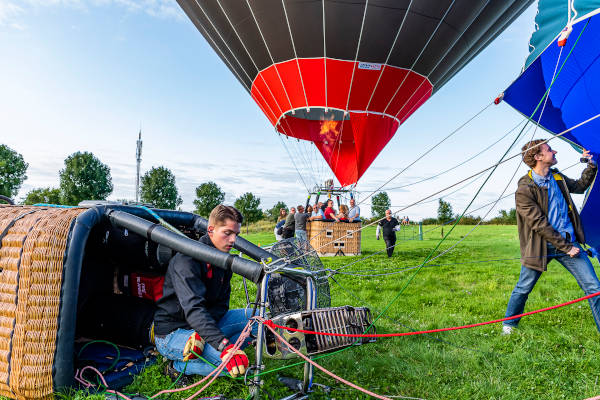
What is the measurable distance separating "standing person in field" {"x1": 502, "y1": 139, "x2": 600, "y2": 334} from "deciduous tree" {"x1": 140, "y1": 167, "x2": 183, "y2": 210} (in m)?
56.0

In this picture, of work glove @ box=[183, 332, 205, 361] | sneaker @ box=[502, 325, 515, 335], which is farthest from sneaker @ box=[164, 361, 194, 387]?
sneaker @ box=[502, 325, 515, 335]

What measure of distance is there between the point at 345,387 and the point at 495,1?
845cm

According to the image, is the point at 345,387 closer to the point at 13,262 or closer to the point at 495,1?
the point at 13,262

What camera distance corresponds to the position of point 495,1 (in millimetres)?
8125

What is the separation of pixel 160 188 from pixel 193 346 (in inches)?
2311

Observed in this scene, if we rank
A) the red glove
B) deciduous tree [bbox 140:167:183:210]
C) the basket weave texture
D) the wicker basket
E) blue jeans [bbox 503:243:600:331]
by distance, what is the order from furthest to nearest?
deciduous tree [bbox 140:167:183:210] → the wicker basket → blue jeans [bbox 503:243:600:331] → the basket weave texture → the red glove

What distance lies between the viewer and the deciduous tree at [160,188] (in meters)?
56.8

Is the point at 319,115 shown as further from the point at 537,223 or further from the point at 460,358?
the point at 460,358

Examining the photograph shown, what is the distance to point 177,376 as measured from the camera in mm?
2643

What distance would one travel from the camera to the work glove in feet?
7.79

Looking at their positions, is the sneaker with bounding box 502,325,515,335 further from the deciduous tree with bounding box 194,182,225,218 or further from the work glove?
the deciduous tree with bounding box 194,182,225,218

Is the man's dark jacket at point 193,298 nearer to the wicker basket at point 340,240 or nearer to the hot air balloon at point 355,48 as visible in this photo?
the hot air balloon at point 355,48

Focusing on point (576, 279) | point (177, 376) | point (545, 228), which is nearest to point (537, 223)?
point (545, 228)

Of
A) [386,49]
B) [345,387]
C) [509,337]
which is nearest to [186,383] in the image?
[345,387]
